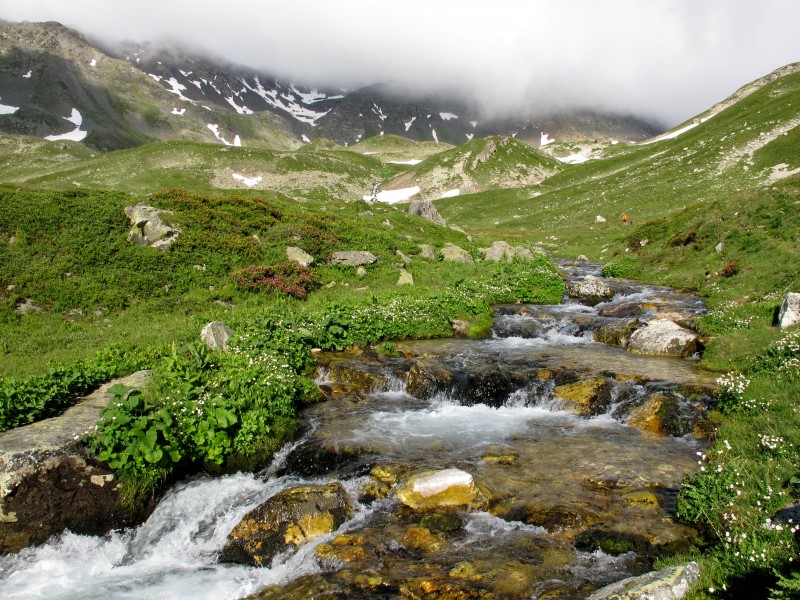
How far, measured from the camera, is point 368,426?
517 inches

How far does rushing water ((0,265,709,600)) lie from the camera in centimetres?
782

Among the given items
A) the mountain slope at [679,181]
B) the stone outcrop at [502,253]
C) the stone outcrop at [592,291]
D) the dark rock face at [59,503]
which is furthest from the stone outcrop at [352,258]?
the mountain slope at [679,181]

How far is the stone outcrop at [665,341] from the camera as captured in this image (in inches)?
705

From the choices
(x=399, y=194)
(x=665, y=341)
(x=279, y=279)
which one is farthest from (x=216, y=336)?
(x=399, y=194)

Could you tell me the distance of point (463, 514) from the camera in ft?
29.7

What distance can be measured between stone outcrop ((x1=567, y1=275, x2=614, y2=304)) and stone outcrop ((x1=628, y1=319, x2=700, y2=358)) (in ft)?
27.3

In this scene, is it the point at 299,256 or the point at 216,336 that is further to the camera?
the point at 299,256

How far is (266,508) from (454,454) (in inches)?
182

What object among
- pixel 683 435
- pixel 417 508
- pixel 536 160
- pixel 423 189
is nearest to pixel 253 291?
pixel 417 508

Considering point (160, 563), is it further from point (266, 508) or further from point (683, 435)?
point (683, 435)

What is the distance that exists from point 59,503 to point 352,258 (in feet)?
69.6

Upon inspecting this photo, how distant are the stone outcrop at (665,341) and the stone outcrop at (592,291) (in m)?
8.33

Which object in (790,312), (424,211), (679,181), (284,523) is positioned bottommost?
(284,523)

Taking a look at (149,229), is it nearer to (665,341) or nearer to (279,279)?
(279,279)
